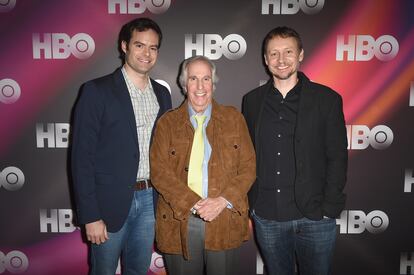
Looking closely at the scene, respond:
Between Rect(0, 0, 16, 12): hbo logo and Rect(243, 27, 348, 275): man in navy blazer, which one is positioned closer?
Rect(243, 27, 348, 275): man in navy blazer

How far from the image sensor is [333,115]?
7.09 feet

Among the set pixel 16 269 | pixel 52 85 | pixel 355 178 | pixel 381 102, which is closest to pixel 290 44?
pixel 381 102

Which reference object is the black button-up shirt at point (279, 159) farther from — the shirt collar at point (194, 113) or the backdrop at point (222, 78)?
the backdrop at point (222, 78)

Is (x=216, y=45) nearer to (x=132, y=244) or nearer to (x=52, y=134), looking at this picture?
(x=52, y=134)

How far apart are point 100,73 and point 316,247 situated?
2069 millimetres

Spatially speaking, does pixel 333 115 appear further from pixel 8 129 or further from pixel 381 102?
pixel 8 129

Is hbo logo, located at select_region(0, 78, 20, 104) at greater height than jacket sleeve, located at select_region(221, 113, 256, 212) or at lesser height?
Answer: greater

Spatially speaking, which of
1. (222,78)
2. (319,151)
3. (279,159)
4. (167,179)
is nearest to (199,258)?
(167,179)

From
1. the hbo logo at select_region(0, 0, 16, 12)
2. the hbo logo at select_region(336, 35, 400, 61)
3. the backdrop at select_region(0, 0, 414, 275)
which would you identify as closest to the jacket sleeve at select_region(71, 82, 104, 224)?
the backdrop at select_region(0, 0, 414, 275)

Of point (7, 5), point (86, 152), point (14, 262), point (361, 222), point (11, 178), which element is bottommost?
point (14, 262)

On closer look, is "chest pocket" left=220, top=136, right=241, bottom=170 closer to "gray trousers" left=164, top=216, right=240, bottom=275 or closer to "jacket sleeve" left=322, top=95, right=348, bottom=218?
"gray trousers" left=164, top=216, right=240, bottom=275

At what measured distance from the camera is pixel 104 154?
7.25 ft

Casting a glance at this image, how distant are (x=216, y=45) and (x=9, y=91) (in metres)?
1.71

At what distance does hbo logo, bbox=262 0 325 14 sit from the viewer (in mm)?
2887
